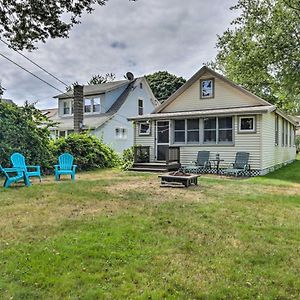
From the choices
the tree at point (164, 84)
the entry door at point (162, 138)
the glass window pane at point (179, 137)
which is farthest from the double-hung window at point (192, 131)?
the tree at point (164, 84)

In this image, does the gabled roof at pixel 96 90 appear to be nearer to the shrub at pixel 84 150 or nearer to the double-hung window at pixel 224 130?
the shrub at pixel 84 150

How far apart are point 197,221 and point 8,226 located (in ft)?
10.3

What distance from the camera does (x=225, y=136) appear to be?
14711 mm

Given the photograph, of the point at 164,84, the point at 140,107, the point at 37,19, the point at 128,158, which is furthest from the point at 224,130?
the point at 164,84

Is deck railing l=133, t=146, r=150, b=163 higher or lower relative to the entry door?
lower

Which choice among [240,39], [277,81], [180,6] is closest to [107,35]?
[180,6]

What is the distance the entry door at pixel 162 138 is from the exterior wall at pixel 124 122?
645cm

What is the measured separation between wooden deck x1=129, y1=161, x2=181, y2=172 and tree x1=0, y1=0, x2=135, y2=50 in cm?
893

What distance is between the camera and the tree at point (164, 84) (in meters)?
41.4

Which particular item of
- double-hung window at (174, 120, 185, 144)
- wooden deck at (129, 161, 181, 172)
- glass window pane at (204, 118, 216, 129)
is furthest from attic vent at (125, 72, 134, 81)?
glass window pane at (204, 118, 216, 129)

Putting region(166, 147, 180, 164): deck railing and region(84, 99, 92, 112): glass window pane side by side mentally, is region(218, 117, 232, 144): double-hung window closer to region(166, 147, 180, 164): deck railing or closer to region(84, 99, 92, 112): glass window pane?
region(166, 147, 180, 164): deck railing

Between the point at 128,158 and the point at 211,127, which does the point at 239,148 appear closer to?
the point at 211,127

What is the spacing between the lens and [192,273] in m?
3.44

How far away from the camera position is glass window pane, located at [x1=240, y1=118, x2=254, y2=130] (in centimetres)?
1396
